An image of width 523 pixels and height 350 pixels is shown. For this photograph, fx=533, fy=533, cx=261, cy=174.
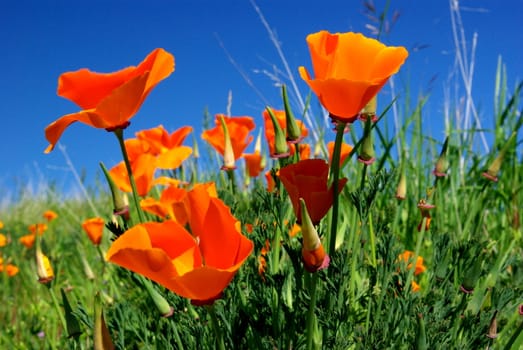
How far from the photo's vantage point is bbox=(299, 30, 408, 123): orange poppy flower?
0.99 metres

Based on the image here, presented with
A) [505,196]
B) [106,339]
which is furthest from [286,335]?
[505,196]

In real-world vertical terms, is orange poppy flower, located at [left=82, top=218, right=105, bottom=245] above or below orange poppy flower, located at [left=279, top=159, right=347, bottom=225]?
below

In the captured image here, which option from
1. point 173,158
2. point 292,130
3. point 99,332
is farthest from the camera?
point 173,158

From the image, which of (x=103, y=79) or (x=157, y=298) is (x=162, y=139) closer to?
(x=103, y=79)

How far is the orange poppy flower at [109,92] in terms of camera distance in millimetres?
1139

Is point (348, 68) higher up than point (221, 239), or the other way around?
point (348, 68)

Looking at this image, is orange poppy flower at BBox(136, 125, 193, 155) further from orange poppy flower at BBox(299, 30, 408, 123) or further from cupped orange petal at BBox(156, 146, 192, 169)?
orange poppy flower at BBox(299, 30, 408, 123)

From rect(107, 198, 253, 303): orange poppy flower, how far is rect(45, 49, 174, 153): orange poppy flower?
0.36m

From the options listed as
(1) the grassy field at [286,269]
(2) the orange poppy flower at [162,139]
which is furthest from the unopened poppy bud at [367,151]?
(2) the orange poppy flower at [162,139]

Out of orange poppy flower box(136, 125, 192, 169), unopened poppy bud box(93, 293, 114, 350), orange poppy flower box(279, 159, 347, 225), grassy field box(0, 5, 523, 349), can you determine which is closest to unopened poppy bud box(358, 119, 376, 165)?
grassy field box(0, 5, 523, 349)

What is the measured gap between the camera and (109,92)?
1.22 m

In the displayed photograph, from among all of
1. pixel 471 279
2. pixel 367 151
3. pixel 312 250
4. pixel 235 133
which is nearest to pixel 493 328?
pixel 471 279

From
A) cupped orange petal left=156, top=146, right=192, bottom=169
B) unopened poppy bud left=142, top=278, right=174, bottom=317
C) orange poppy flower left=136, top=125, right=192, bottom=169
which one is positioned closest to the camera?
unopened poppy bud left=142, top=278, right=174, bottom=317

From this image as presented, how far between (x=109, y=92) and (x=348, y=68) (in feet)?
1.79
